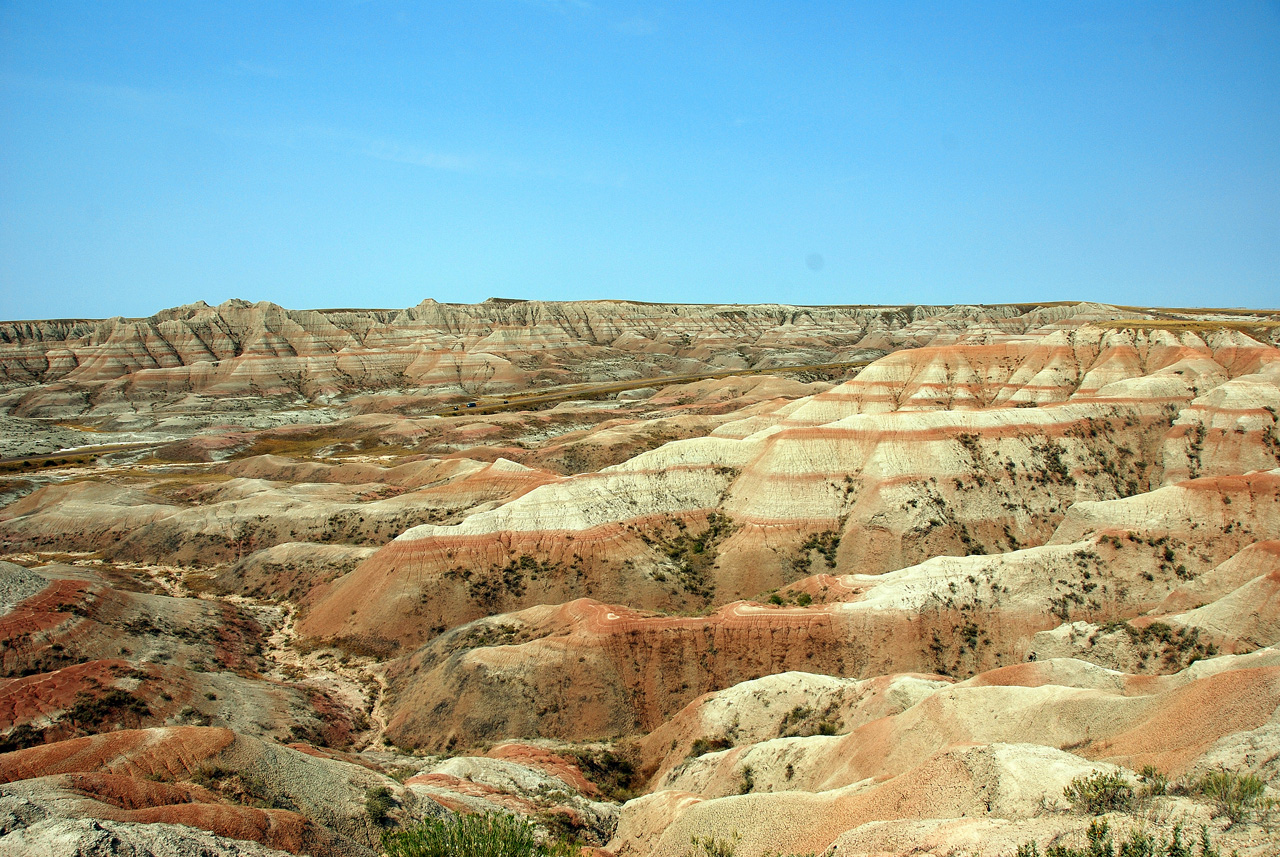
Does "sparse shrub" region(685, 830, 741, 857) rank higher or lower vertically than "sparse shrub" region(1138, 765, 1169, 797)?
lower

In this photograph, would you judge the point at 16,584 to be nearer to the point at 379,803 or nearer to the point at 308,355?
the point at 379,803

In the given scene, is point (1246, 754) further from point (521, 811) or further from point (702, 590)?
point (702, 590)

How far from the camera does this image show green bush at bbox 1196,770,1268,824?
12031 millimetres

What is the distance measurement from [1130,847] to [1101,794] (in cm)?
265

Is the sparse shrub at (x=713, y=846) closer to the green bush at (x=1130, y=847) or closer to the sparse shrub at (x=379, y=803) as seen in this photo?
the green bush at (x=1130, y=847)

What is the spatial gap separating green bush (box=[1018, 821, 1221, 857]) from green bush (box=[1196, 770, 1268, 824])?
805 mm

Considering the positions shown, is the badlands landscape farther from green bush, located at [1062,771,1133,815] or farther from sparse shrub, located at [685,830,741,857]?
sparse shrub, located at [685,830,741,857]

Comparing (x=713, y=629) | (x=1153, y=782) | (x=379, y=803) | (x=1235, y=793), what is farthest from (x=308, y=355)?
(x=1235, y=793)

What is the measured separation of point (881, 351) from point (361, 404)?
13189 cm

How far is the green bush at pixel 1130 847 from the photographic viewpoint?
37.2 feet

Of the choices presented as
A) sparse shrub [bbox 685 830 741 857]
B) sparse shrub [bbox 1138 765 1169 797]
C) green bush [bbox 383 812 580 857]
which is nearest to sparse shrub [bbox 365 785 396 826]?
green bush [bbox 383 812 580 857]

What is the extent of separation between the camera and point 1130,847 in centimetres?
1174

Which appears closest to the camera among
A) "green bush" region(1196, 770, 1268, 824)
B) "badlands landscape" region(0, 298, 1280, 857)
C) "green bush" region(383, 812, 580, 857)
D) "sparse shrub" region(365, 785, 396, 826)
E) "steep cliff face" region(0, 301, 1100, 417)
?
"green bush" region(1196, 770, 1268, 824)

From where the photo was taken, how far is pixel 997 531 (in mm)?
49625
